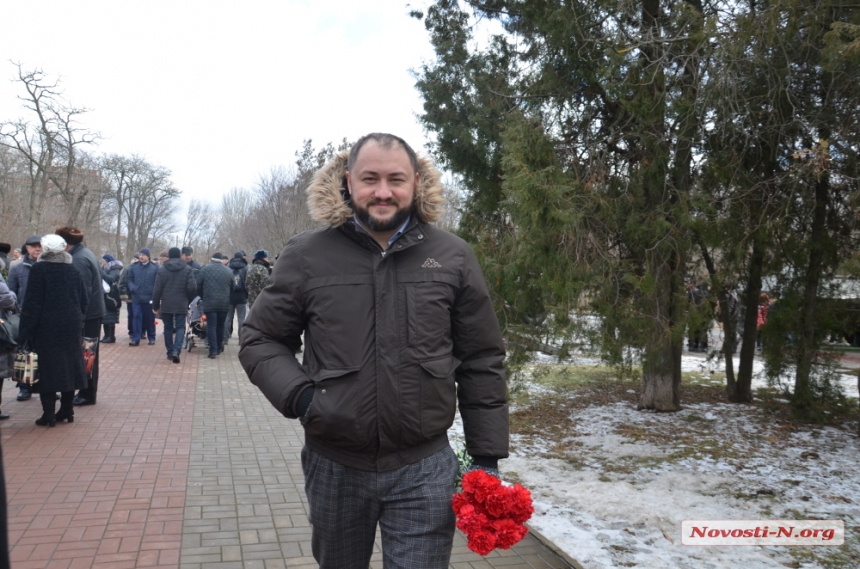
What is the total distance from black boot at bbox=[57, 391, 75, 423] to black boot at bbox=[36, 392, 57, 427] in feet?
0.31

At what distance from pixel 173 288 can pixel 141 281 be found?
7.17ft

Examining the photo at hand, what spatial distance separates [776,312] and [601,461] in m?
3.20

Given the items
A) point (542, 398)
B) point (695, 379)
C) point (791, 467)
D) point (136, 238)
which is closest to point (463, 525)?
point (791, 467)

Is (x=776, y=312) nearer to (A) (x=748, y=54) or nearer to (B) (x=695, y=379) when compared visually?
(A) (x=748, y=54)

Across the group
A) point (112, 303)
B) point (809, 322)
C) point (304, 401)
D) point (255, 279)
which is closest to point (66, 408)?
point (304, 401)

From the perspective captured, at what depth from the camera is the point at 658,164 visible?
6.79m

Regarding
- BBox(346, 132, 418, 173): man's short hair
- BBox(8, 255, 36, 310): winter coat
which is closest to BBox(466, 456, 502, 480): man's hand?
BBox(346, 132, 418, 173): man's short hair

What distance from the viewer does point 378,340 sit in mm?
2346

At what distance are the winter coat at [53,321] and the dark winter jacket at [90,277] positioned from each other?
0.90 m

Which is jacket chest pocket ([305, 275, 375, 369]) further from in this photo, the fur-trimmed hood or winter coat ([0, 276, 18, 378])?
winter coat ([0, 276, 18, 378])

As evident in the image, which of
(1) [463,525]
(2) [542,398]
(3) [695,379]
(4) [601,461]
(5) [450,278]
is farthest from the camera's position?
(3) [695,379]

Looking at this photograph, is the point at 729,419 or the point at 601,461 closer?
the point at 601,461

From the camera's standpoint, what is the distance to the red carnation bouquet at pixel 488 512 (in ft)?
7.48

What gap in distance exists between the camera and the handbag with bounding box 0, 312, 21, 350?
21.5 feet
